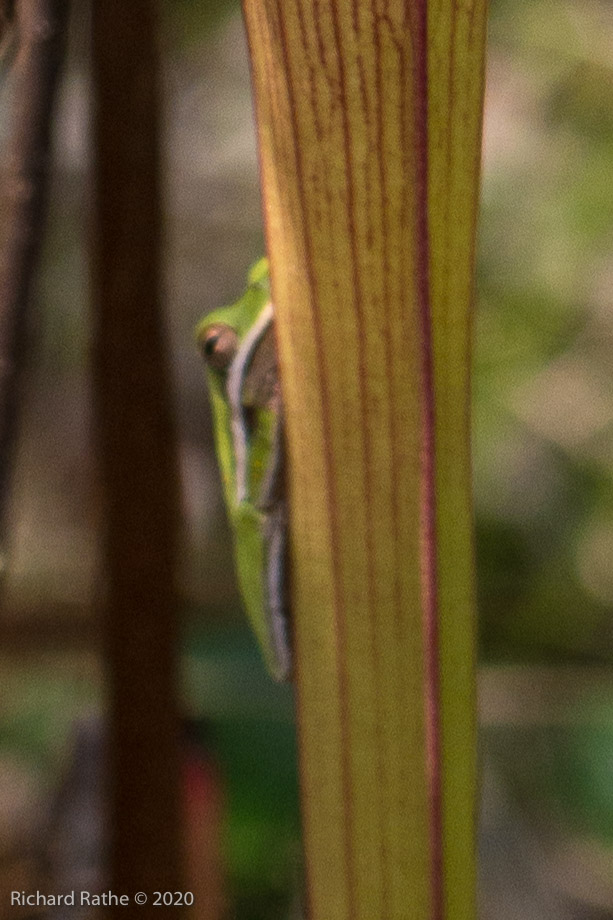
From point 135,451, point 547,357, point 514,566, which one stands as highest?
point 135,451

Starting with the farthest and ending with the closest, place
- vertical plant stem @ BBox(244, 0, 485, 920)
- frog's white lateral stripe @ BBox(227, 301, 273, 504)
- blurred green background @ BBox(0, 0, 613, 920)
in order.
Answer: blurred green background @ BBox(0, 0, 613, 920) → frog's white lateral stripe @ BBox(227, 301, 273, 504) → vertical plant stem @ BBox(244, 0, 485, 920)

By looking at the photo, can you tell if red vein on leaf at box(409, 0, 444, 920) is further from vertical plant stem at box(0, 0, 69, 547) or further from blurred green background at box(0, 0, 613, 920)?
blurred green background at box(0, 0, 613, 920)

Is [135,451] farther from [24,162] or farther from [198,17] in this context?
[198,17]

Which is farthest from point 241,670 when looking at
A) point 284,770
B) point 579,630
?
point 579,630

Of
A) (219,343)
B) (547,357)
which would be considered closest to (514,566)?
(547,357)

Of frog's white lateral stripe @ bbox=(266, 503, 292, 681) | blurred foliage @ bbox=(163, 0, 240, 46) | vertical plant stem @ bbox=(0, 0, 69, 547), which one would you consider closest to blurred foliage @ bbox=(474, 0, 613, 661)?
blurred foliage @ bbox=(163, 0, 240, 46)

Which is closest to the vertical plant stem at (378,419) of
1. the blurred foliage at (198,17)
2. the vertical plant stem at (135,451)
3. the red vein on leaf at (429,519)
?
the red vein on leaf at (429,519)

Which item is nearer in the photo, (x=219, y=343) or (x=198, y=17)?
(x=219, y=343)
